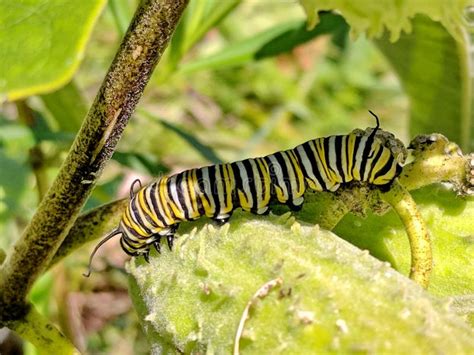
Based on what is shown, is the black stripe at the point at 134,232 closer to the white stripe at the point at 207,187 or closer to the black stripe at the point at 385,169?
the white stripe at the point at 207,187

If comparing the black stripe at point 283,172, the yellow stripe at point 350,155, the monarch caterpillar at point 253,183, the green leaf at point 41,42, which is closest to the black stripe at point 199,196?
the monarch caterpillar at point 253,183

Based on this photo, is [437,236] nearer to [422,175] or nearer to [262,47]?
[422,175]

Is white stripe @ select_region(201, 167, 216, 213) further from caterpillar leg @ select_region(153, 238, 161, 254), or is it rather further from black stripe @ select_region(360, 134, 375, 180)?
black stripe @ select_region(360, 134, 375, 180)

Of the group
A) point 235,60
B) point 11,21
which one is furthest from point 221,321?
point 235,60

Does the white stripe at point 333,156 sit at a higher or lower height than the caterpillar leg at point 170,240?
higher

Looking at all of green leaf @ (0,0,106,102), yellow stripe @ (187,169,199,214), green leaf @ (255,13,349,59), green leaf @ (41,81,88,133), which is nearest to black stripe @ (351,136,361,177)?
yellow stripe @ (187,169,199,214)
